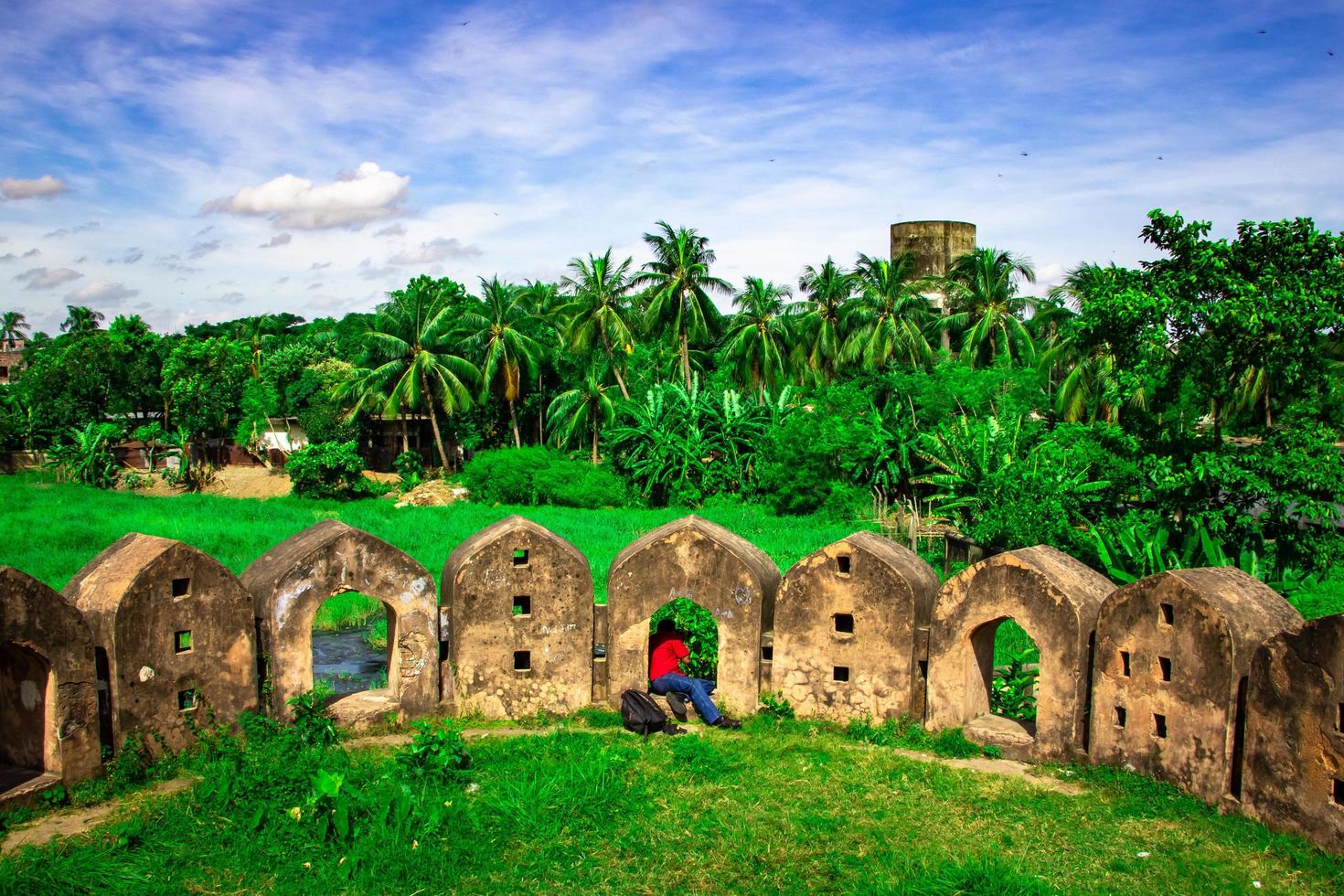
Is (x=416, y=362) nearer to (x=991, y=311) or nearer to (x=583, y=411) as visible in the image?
(x=583, y=411)

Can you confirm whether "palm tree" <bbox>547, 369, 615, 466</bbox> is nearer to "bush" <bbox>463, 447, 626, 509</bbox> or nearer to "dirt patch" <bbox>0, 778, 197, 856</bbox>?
"bush" <bbox>463, 447, 626, 509</bbox>

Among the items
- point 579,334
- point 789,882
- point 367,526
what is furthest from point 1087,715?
point 579,334

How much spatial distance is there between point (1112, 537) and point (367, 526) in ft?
51.3

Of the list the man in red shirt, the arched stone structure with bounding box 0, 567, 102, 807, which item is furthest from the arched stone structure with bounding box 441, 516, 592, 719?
the arched stone structure with bounding box 0, 567, 102, 807

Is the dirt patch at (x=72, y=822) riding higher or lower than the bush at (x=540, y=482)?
lower

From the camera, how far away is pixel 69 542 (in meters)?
19.7

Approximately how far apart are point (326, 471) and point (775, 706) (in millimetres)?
21686

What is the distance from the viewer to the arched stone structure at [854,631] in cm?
942

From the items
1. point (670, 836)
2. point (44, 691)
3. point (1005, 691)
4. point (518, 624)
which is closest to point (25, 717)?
point (44, 691)

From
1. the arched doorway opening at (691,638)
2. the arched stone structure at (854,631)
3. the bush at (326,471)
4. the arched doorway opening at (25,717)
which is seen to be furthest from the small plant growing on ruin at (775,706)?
the bush at (326,471)

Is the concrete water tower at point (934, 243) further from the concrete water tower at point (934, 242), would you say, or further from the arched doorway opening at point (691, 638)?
the arched doorway opening at point (691, 638)

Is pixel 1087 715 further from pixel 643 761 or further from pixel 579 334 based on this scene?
pixel 579 334

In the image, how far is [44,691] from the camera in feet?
25.7

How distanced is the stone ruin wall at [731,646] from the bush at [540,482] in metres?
18.0
